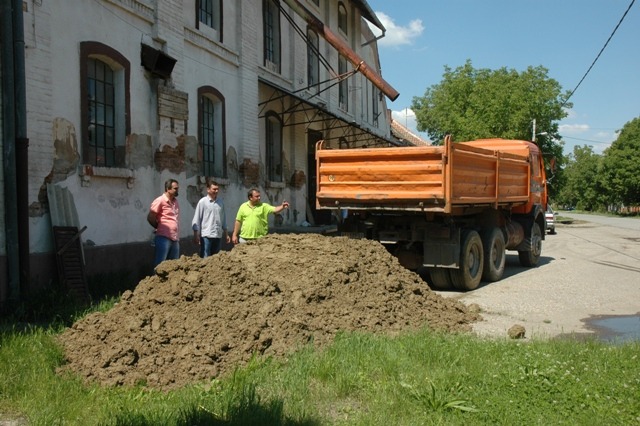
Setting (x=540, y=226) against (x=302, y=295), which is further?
(x=540, y=226)

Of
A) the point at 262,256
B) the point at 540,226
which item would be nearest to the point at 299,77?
the point at 540,226

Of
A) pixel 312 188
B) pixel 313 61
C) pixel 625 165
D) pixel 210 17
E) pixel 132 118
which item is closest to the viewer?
pixel 132 118

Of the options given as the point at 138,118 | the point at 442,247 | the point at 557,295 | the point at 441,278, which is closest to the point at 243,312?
the point at 442,247

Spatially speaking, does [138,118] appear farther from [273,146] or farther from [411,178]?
[273,146]

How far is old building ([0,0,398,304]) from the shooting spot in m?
7.61

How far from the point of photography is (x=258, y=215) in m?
9.38

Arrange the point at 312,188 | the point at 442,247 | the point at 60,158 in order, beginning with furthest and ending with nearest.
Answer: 1. the point at 312,188
2. the point at 442,247
3. the point at 60,158

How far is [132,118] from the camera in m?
9.88

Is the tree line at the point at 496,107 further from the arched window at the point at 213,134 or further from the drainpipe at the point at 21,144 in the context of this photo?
the drainpipe at the point at 21,144

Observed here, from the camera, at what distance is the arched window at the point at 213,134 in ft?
40.6

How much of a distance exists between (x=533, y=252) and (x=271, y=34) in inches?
348

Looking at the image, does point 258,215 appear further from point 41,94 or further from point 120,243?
point 41,94

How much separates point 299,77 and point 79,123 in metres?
9.72

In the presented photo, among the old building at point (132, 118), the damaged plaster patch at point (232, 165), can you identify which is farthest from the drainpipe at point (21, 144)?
the damaged plaster patch at point (232, 165)
